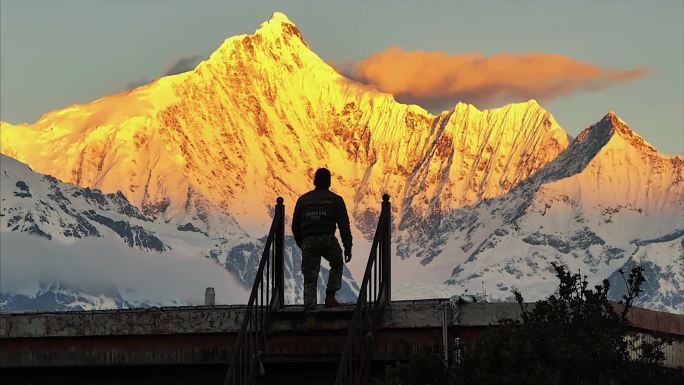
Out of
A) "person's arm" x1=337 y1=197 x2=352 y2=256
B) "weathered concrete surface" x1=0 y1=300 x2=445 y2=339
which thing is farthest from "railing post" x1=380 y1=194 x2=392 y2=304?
"person's arm" x1=337 y1=197 x2=352 y2=256

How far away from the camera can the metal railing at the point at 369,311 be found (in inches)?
793

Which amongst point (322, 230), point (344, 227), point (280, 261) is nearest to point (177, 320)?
point (280, 261)

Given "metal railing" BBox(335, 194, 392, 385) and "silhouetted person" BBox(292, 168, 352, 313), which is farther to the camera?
"silhouetted person" BBox(292, 168, 352, 313)

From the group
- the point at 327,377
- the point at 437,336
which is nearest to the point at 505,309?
the point at 437,336

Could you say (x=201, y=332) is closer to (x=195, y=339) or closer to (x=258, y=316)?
(x=195, y=339)

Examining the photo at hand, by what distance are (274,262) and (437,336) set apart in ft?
8.51

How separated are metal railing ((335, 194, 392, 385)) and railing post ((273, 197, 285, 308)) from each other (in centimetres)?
118

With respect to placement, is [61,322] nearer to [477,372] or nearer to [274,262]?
[274,262]

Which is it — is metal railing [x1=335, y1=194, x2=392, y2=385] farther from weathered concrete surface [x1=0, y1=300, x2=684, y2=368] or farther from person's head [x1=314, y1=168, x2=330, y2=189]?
person's head [x1=314, y1=168, x2=330, y2=189]

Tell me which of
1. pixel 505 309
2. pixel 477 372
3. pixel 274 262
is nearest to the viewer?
pixel 477 372

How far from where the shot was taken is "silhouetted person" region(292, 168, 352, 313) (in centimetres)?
2214

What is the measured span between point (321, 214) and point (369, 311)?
145cm

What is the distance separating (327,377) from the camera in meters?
22.0

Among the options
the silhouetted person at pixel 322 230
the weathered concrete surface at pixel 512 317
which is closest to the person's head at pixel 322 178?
the silhouetted person at pixel 322 230
